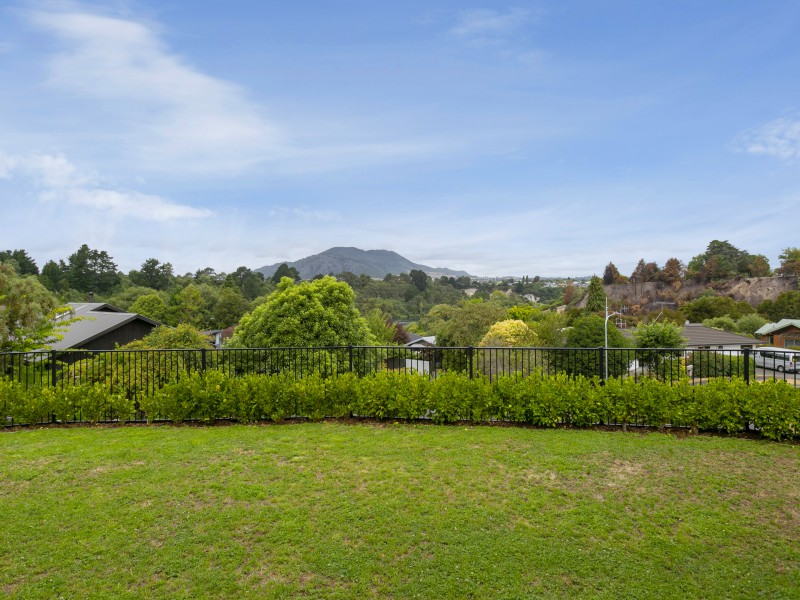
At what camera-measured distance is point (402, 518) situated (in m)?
3.52

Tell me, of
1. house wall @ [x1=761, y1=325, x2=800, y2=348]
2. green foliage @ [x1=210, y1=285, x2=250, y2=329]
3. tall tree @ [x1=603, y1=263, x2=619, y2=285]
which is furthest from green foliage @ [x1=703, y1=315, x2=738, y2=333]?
green foliage @ [x1=210, y1=285, x2=250, y2=329]

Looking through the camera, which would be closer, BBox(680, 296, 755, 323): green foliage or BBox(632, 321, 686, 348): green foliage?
BBox(632, 321, 686, 348): green foliage

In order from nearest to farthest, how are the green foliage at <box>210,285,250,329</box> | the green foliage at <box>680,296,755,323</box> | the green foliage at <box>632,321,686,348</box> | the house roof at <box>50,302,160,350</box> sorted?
the house roof at <box>50,302,160,350</box> < the green foliage at <box>632,321,686,348</box> < the green foliage at <box>680,296,755,323</box> < the green foliage at <box>210,285,250,329</box>

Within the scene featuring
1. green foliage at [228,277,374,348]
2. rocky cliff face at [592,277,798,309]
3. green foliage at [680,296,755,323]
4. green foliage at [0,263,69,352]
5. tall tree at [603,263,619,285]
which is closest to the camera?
green foliage at [0,263,69,352]

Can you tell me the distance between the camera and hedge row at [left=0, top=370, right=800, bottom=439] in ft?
19.9

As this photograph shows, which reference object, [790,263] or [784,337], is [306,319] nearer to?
[784,337]

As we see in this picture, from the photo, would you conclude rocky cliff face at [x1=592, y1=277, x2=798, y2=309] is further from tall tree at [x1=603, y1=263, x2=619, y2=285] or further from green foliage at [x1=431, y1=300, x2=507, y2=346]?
green foliage at [x1=431, y1=300, x2=507, y2=346]

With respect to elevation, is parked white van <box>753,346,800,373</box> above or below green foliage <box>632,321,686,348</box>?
above

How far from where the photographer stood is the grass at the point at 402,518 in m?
2.78

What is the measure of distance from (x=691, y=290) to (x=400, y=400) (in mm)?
82341

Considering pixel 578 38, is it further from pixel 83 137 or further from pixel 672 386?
pixel 83 137

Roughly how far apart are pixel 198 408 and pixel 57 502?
9.37 feet

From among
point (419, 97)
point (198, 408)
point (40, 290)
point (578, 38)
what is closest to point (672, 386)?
point (198, 408)

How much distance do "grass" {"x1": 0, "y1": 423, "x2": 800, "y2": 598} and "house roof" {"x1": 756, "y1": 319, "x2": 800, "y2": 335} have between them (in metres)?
47.6
